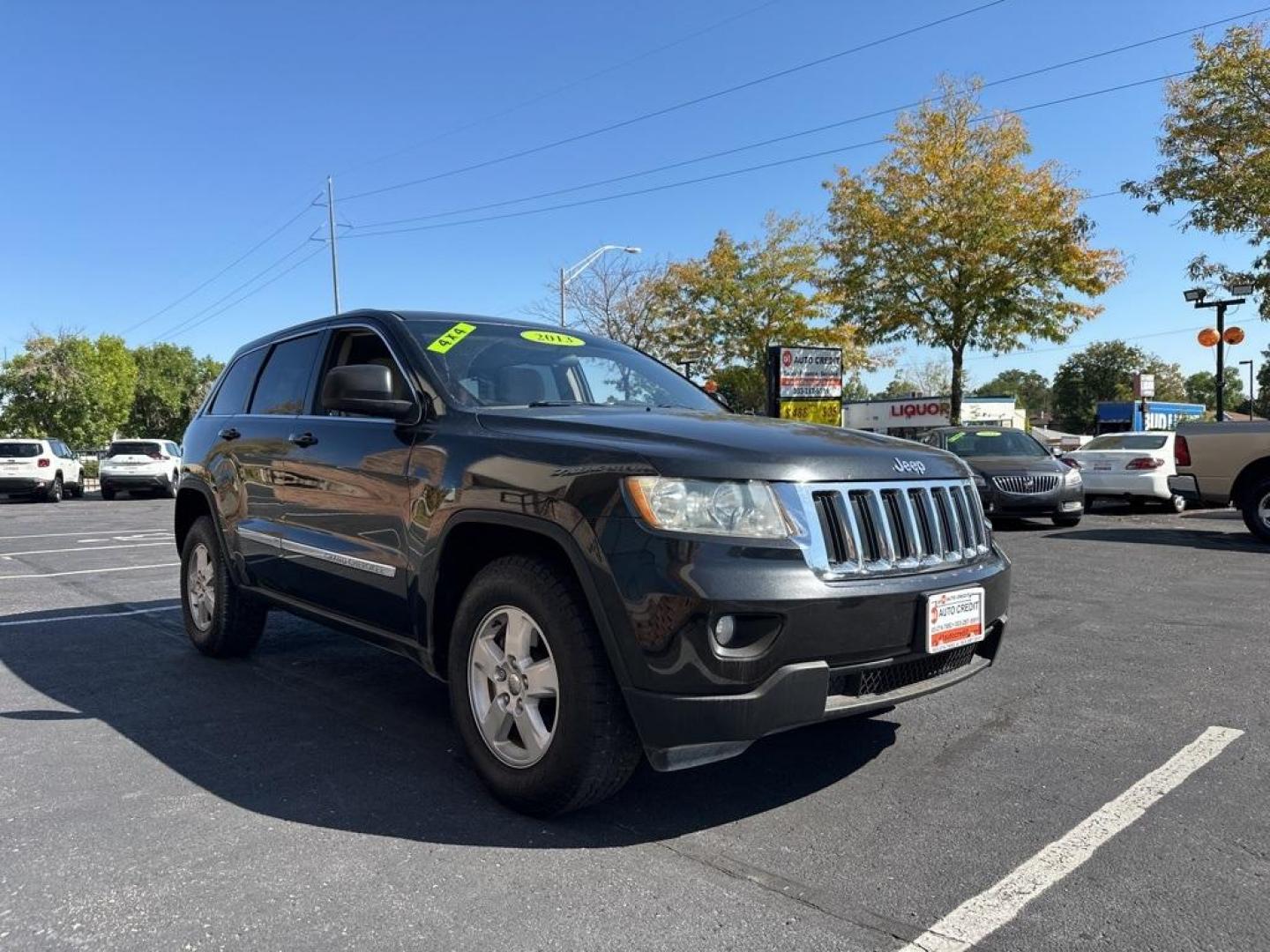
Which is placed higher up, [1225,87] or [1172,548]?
[1225,87]

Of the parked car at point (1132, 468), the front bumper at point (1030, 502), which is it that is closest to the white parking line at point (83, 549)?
the front bumper at point (1030, 502)

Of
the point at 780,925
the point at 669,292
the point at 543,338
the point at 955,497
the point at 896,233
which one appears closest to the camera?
the point at 780,925

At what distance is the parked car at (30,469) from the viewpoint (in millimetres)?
21344

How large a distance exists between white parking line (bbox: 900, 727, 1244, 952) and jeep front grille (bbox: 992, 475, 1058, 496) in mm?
8754

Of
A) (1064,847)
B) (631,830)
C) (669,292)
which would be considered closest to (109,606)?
(631,830)

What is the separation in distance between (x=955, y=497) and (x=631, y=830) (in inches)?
64.4

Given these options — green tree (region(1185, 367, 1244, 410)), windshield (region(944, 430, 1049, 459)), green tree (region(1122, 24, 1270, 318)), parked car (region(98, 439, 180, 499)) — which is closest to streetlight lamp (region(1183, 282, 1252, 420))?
green tree (region(1122, 24, 1270, 318))

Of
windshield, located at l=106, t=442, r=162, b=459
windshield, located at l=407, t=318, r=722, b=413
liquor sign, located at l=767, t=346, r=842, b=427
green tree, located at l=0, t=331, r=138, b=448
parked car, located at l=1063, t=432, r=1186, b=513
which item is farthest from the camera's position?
green tree, located at l=0, t=331, r=138, b=448

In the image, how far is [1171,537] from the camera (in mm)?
11305

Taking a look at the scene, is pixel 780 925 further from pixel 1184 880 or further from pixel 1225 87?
pixel 1225 87

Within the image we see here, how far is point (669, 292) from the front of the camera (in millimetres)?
32969

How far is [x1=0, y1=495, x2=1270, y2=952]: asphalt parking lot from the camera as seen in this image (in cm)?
238

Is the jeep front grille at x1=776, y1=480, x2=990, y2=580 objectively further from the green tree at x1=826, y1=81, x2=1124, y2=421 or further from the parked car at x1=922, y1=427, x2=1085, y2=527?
the green tree at x1=826, y1=81, x2=1124, y2=421

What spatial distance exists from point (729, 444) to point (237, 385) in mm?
3595
